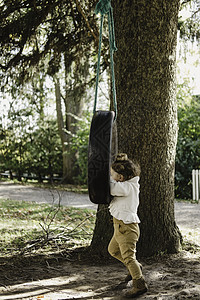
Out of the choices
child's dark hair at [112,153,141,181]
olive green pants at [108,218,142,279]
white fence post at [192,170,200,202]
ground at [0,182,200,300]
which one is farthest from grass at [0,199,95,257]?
white fence post at [192,170,200,202]

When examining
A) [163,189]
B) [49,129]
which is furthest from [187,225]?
[49,129]

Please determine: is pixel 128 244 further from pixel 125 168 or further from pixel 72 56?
pixel 72 56

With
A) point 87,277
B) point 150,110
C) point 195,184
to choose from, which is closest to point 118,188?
point 87,277

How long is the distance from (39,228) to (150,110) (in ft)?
10.7

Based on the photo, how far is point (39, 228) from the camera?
21.8ft

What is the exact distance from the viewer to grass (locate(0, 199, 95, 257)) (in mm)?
5160

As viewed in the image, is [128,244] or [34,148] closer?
[128,244]

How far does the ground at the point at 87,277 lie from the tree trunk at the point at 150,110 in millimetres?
337

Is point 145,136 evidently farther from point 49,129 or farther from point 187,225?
point 49,129

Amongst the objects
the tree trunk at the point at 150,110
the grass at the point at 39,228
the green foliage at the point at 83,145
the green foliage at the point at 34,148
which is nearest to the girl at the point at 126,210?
the tree trunk at the point at 150,110

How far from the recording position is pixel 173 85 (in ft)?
15.7

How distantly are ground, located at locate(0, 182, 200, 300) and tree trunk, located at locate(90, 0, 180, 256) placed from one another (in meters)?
0.34

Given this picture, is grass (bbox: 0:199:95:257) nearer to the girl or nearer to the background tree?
the girl

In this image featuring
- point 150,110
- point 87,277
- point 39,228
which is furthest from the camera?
point 39,228
